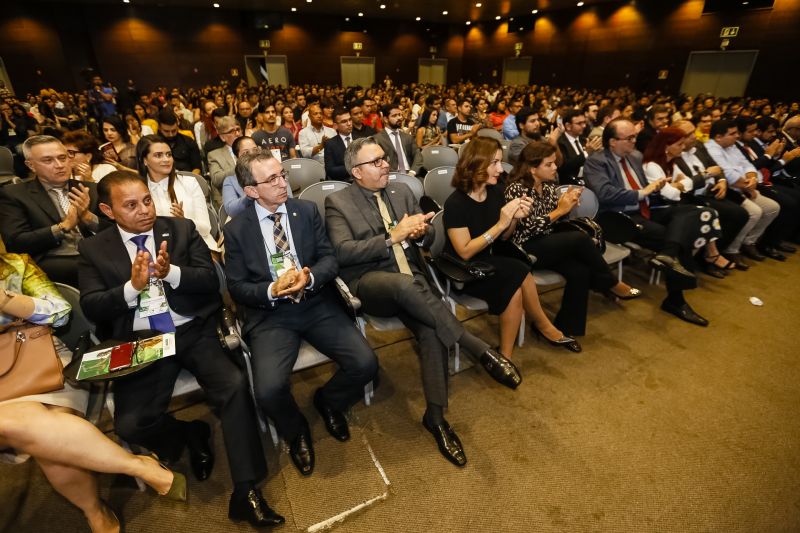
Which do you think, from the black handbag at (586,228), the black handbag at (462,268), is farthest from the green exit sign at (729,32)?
the black handbag at (462,268)

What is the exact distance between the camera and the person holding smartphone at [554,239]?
106 inches

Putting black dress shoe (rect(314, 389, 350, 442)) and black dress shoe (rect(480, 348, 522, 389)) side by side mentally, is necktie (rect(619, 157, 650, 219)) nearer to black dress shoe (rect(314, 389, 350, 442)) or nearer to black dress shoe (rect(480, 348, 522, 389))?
black dress shoe (rect(480, 348, 522, 389))

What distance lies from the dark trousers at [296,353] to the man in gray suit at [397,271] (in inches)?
9.0

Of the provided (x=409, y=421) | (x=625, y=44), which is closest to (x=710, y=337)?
(x=409, y=421)

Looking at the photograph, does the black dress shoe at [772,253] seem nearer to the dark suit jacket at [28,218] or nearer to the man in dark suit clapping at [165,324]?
the man in dark suit clapping at [165,324]

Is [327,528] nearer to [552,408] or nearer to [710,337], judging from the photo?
[552,408]

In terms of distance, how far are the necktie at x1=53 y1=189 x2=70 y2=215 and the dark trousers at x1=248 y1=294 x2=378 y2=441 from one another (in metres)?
1.85

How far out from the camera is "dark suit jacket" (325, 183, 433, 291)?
2.22 m

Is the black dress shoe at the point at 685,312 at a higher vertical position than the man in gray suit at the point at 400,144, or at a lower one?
lower

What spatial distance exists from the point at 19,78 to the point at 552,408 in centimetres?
2247

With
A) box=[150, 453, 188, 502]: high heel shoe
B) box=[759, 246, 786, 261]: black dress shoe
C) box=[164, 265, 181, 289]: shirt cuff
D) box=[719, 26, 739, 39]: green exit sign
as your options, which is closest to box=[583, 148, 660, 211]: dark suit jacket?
box=[759, 246, 786, 261]: black dress shoe

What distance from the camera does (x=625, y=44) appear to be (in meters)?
15.2

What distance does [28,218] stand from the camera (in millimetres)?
2533

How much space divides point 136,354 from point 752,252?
590 centimetres
